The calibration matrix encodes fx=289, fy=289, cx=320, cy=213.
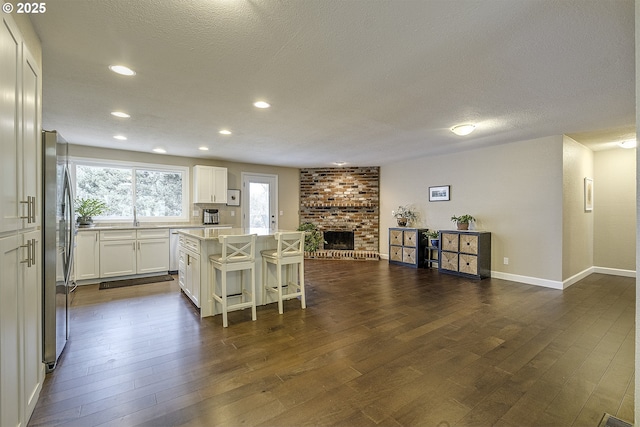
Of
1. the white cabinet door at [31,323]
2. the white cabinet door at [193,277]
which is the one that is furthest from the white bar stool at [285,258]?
the white cabinet door at [31,323]

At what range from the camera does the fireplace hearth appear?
25.1ft

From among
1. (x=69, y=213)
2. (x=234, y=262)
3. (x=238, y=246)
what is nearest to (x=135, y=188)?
(x=69, y=213)

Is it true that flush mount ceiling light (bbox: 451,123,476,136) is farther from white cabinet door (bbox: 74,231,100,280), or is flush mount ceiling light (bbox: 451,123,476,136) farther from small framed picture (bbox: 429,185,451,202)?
white cabinet door (bbox: 74,231,100,280)

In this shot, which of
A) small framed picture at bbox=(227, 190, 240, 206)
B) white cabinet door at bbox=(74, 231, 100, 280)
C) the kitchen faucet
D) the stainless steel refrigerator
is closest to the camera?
the stainless steel refrigerator

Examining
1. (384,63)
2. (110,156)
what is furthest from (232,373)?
(110,156)

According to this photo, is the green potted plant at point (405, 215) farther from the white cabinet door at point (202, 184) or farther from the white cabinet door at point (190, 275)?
the white cabinet door at point (190, 275)

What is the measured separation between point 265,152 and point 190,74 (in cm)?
321

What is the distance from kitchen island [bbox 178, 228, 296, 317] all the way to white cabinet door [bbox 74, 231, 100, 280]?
6.20ft

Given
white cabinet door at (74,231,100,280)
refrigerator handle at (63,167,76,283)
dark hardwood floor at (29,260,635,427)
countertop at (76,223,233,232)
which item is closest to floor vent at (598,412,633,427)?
dark hardwood floor at (29,260,635,427)

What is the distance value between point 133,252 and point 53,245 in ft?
10.5

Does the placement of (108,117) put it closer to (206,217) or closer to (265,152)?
(265,152)

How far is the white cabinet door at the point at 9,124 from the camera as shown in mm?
1305

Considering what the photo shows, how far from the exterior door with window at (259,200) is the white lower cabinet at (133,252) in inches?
81.0

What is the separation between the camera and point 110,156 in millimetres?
5418
